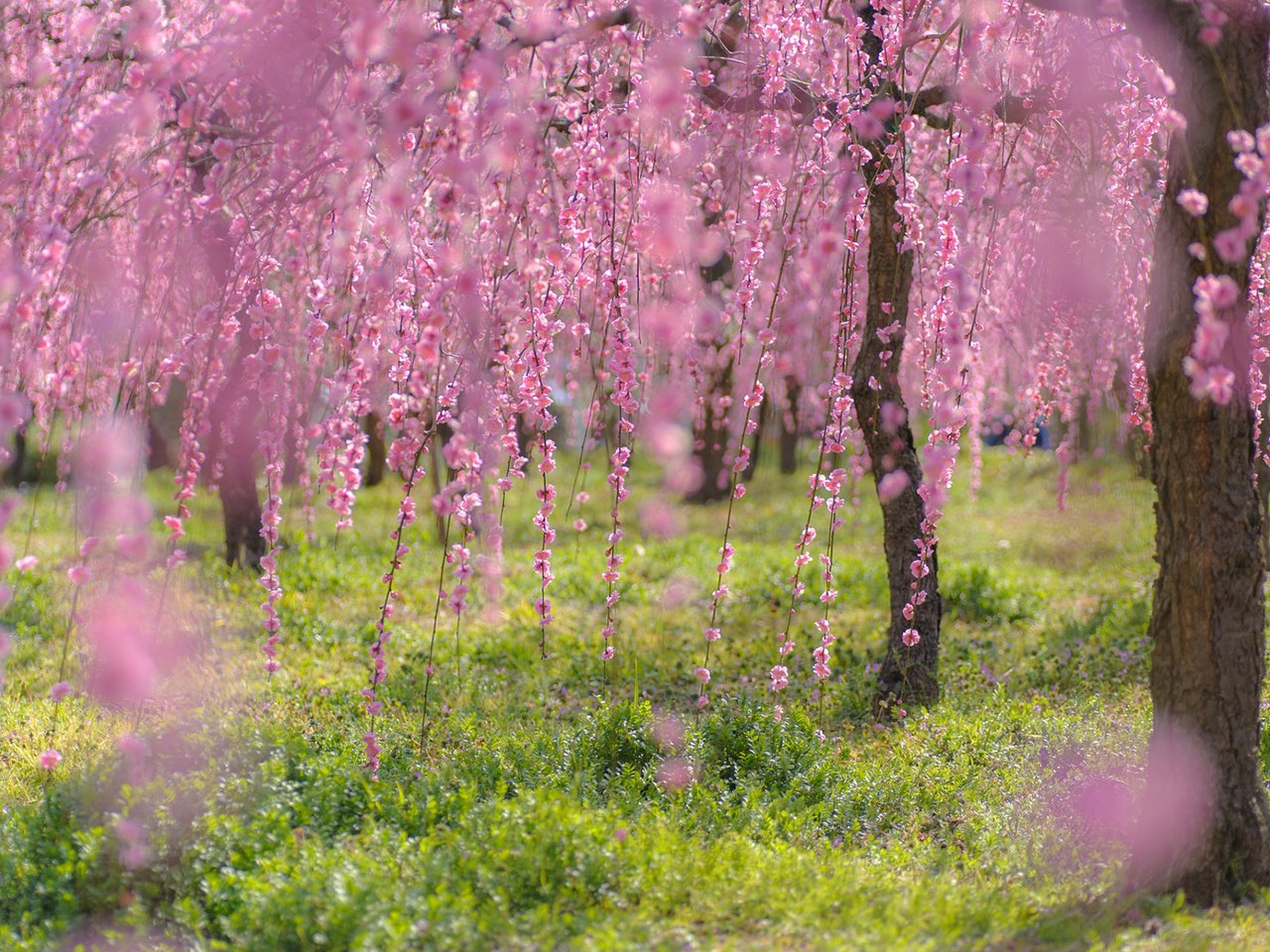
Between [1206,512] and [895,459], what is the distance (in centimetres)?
202

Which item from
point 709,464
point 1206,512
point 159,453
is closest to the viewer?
point 1206,512

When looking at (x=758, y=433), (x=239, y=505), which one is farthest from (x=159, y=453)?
(x=758, y=433)

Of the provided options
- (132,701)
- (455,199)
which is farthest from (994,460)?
(455,199)

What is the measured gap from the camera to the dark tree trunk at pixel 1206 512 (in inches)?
112

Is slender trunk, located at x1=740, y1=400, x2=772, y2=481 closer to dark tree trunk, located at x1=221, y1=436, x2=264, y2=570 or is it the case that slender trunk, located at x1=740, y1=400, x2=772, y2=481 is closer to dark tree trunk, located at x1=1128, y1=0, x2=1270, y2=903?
dark tree trunk, located at x1=221, y1=436, x2=264, y2=570

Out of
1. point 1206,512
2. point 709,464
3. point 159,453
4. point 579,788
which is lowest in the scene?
point 579,788

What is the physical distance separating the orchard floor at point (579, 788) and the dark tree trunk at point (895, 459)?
0.22 metres

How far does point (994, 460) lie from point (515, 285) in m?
12.4

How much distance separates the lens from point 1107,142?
16.2 feet

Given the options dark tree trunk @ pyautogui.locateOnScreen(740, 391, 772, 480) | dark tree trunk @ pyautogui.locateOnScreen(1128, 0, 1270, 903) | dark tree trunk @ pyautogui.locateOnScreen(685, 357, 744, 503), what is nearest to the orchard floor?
dark tree trunk @ pyautogui.locateOnScreen(1128, 0, 1270, 903)

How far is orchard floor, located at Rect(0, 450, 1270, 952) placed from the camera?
111 inches

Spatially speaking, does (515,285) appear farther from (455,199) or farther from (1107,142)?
(1107,142)

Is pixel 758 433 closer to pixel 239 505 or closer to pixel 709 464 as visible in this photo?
pixel 709 464

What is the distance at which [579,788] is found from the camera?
11.9 ft
